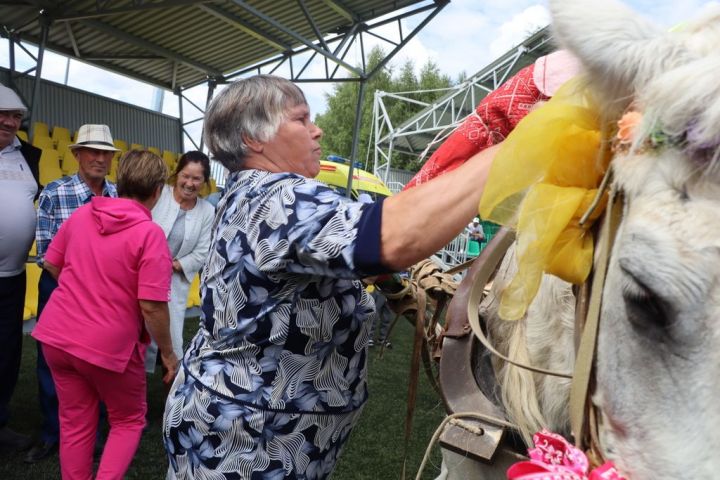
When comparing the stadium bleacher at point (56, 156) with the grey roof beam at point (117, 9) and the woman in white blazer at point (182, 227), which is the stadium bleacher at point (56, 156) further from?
the woman in white blazer at point (182, 227)

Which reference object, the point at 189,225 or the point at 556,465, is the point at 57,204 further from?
the point at 556,465

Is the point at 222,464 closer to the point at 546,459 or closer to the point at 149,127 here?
A: the point at 546,459

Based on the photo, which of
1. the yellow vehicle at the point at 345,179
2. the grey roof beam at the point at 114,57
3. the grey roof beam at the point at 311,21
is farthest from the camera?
the grey roof beam at the point at 114,57

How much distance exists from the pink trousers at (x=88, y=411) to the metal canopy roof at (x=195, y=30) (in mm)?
5995

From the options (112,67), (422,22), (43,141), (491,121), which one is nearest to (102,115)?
(112,67)

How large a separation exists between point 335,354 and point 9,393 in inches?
115

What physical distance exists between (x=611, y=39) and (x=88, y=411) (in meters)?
2.76

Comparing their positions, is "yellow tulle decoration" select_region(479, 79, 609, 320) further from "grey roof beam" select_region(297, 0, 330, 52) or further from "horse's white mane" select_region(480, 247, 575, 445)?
"grey roof beam" select_region(297, 0, 330, 52)

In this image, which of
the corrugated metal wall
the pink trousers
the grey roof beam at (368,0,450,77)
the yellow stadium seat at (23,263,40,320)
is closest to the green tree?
the corrugated metal wall

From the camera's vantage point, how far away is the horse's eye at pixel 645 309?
34.2 inches

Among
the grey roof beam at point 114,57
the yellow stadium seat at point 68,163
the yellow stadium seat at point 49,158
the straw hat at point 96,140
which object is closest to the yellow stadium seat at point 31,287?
the straw hat at point 96,140

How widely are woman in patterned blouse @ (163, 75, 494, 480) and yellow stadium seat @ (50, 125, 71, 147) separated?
9075 mm

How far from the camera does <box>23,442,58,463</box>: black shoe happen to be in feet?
11.5

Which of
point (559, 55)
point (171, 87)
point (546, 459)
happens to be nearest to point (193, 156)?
point (559, 55)
